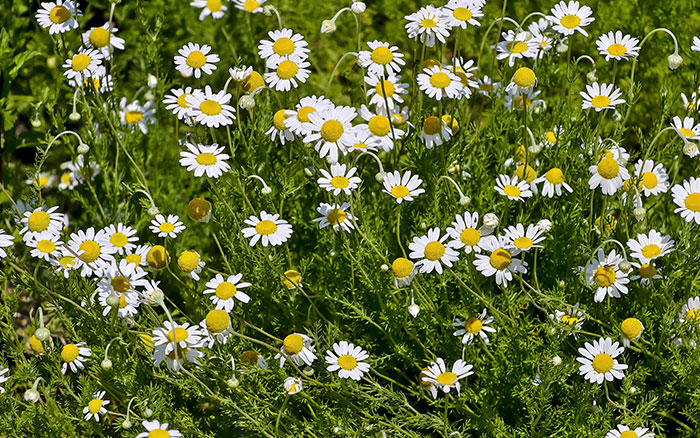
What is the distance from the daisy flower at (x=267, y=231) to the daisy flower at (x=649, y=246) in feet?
4.53

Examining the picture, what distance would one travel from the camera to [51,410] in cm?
337

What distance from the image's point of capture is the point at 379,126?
3.46 m

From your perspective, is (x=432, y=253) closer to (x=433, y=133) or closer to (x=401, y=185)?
(x=401, y=185)

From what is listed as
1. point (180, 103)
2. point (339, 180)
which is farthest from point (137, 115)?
point (339, 180)

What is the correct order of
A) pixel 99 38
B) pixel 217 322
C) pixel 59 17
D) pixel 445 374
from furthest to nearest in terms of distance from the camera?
pixel 59 17 < pixel 99 38 < pixel 445 374 < pixel 217 322

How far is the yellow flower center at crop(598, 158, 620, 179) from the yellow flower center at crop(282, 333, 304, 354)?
135cm

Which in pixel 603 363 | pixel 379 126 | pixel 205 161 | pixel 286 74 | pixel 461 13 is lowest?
pixel 603 363

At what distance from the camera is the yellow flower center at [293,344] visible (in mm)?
3121

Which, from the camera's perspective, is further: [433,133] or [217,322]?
[433,133]

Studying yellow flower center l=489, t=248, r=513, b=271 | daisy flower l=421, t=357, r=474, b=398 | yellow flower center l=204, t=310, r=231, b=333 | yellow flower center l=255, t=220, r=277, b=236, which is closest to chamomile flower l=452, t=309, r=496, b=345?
daisy flower l=421, t=357, r=474, b=398

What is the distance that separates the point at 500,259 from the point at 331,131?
83 cm

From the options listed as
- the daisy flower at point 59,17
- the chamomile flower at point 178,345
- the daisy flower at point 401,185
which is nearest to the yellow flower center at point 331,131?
the daisy flower at point 401,185

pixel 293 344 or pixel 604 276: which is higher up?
pixel 604 276

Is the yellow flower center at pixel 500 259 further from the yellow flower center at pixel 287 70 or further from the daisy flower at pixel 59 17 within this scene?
the daisy flower at pixel 59 17
